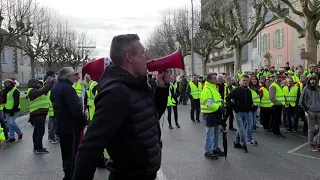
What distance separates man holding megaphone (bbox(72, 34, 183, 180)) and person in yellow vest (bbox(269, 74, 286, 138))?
350 inches

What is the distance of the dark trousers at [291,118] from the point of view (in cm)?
1159

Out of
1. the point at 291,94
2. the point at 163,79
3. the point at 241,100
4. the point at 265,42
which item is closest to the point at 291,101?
the point at 291,94

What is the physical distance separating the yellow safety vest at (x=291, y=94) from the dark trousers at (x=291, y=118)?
22 centimetres

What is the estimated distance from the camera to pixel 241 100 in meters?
8.84

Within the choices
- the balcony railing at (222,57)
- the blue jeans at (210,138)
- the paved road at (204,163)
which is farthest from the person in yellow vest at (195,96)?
the balcony railing at (222,57)

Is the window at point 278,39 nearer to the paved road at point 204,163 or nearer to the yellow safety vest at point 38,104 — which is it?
the paved road at point 204,163

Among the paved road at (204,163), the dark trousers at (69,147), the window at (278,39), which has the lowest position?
the paved road at (204,163)

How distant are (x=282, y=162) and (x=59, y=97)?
15.7ft

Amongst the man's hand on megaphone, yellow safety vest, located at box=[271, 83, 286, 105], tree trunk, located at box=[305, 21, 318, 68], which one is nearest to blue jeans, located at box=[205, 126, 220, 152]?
yellow safety vest, located at box=[271, 83, 286, 105]

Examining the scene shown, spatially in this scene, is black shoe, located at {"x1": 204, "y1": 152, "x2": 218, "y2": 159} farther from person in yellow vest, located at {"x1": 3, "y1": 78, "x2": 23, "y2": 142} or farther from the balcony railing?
the balcony railing

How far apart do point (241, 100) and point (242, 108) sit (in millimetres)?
199

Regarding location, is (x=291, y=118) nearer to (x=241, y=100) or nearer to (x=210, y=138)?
(x=241, y=100)

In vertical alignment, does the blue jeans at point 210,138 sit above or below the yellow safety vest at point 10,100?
below

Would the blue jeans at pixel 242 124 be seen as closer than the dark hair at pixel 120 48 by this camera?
No
